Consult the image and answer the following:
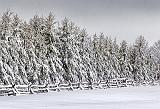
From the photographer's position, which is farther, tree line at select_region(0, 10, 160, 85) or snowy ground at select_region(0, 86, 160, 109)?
tree line at select_region(0, 10, 160, 85)

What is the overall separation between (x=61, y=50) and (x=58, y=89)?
54.7ft

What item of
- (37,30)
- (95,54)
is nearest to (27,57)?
(37,30)

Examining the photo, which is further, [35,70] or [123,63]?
[123,63]

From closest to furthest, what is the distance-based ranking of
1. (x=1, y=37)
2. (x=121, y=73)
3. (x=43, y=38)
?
(x=1, y=37) → (x=43, y=38) → (x=121, y=73)

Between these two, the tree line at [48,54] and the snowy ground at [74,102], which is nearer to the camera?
the snowy ground at [74,102]

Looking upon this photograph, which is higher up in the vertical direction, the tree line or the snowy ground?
the tree line

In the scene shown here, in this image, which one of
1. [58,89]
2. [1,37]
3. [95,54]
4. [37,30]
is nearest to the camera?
[58,89]

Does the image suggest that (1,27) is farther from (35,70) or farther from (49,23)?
(49,23)

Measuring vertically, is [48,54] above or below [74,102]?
above

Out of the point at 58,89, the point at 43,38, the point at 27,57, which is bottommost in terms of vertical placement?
the point at 58,89

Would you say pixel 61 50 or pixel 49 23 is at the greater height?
pixel 49 23

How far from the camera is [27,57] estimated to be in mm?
44875

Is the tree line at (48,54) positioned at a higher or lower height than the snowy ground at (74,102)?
higher

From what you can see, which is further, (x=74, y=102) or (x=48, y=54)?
(x=48, y=54)
